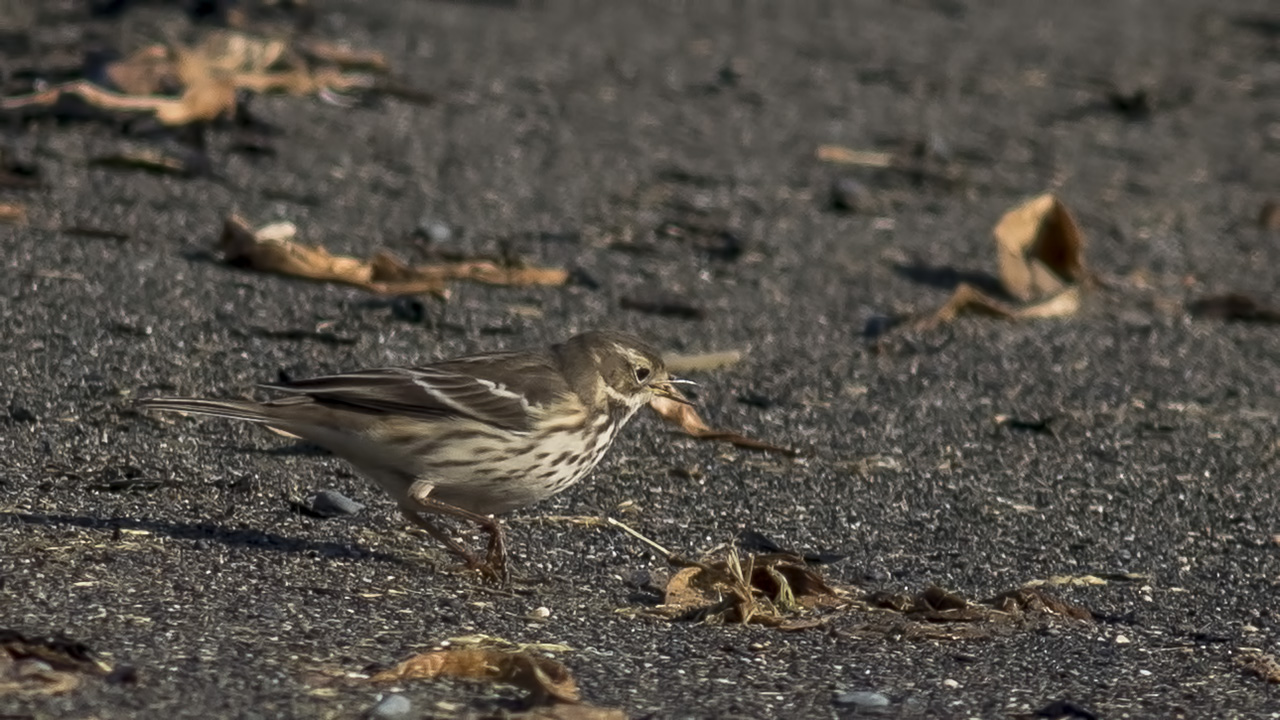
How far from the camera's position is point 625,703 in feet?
17.2

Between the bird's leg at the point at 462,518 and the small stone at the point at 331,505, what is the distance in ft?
0.92

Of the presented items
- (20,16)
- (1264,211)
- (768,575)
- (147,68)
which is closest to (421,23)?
(20,16)

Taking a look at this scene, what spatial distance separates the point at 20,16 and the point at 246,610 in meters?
9.36

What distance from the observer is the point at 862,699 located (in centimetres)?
542

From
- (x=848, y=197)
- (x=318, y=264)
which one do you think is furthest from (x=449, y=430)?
(x=848, y=197)

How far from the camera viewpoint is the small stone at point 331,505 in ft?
22.9

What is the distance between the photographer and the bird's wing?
21.9 feet

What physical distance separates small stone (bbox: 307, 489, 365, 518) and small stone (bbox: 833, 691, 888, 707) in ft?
7.43

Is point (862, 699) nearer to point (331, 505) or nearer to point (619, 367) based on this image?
point (619, 367)

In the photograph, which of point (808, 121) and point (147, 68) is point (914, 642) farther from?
point (808, 121)

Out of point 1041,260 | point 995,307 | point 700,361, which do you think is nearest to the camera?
point 700,361

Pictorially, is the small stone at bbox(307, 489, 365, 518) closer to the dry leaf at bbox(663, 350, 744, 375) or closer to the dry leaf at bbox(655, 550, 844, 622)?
the dry leaf at bbox(655, 550, 844, 622)

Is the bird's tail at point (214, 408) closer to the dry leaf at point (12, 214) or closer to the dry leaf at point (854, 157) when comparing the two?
the dry leaf at point (12, 214)

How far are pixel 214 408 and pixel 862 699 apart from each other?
94.7 inches
